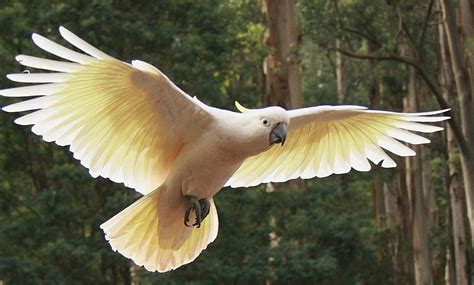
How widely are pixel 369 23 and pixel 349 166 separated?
13.1 metres

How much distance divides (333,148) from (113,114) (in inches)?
75.6

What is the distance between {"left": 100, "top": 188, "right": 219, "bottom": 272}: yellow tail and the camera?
736 cm

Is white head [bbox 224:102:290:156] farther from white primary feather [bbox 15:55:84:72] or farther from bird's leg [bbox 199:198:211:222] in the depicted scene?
white primary feather [bbox 15:55:84:72]

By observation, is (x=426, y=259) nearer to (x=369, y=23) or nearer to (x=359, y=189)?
(x=369, y=23)

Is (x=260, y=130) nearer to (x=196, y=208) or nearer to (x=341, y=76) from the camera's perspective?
(x=196, y=208)

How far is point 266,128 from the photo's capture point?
270 inches

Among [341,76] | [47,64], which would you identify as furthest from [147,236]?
[341,76]

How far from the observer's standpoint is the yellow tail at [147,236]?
7.36m

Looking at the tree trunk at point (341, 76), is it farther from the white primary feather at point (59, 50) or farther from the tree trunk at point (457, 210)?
the white primary feather at point (59, 50)

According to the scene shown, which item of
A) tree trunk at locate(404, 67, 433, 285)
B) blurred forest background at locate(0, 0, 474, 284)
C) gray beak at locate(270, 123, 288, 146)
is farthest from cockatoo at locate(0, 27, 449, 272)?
tree trunk at locate(404, 67, 433, 285)

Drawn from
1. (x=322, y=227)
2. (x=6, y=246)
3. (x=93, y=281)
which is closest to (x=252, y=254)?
(x=322, y=227)

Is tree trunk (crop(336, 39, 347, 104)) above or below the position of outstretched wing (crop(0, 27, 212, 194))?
above

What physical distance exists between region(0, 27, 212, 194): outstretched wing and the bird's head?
0.30m

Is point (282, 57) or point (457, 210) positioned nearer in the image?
point (282, 57)
